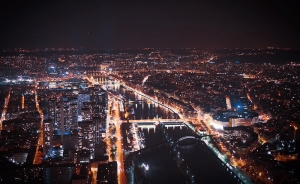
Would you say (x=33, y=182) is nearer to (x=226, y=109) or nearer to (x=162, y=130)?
(x=162, y=130)

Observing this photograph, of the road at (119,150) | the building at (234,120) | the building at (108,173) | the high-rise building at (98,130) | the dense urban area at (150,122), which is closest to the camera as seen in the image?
the building at (108,173)

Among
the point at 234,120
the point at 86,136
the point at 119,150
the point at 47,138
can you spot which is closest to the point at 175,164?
the point at 119,150

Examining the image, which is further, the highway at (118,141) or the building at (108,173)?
the highway at (118,141)

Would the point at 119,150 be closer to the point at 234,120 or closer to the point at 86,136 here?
the point at 86,136

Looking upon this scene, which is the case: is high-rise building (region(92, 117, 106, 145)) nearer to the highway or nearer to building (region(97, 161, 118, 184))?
the highway

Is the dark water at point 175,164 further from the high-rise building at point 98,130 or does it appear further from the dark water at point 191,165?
the high-rise building at point 98,130

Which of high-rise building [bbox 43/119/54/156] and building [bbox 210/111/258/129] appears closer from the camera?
high-rise building [bbox 43/119/54/156]

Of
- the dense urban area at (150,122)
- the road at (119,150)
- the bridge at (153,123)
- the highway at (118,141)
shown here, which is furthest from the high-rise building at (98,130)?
the bridge at (153,123)

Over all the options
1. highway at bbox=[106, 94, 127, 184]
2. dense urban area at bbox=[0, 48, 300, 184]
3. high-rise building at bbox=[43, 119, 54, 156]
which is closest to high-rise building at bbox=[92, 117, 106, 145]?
dense urban area at bbox=[0, 48, 300, 184]
